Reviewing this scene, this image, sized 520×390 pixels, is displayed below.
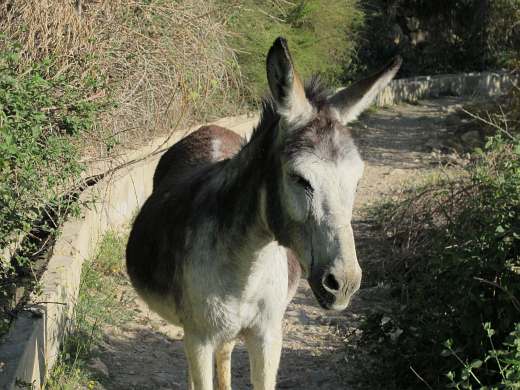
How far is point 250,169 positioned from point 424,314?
1.90 metres

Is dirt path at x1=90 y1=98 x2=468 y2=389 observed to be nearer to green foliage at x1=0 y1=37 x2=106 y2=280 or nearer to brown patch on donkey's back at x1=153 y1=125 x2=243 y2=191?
green foliage at x1=0 y1=37 x2=106 y2=280

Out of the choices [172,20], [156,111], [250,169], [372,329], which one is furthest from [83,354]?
[172,20]

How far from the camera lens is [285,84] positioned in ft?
11.0

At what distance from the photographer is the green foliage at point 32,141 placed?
15.2 ft

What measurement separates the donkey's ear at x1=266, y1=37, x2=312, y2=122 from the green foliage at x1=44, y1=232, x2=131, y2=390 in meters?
2.17

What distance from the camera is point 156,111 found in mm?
8500

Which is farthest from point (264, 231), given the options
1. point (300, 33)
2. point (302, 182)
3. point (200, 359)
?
point (300, 33)

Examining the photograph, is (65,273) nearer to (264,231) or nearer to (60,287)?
(60,287)

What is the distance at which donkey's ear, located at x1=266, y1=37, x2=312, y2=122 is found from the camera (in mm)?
3264

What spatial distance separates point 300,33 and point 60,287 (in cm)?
1187

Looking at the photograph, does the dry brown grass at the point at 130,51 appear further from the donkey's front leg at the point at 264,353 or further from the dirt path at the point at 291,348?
the donkey's front leg at the point at 264,353

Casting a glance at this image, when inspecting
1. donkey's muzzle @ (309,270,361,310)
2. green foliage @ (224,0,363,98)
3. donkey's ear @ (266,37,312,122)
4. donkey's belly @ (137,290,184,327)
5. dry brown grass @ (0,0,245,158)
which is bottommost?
donkey's belly @ (137,290,184,327)

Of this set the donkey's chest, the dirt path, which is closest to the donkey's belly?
the donkey's chest

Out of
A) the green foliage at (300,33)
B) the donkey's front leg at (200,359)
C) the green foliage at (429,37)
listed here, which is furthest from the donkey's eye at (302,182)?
the green foliage at (429,37)
